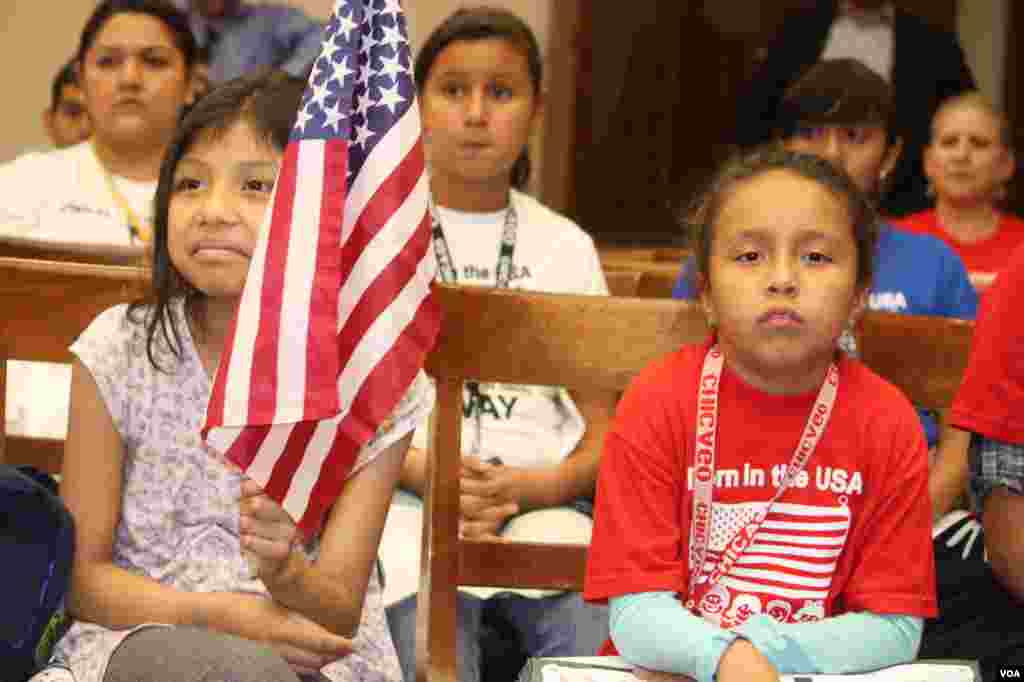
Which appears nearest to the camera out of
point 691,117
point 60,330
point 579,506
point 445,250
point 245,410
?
point 245,410

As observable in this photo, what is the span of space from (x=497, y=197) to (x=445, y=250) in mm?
236

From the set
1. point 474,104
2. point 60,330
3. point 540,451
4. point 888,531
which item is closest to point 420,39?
point 474,104

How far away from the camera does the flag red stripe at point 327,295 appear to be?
7.65 ft

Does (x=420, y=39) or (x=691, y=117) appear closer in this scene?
(x=420, y=39)

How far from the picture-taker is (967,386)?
2631 millimetres

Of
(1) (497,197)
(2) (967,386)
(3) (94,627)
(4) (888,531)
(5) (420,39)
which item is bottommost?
(3) (94,627)

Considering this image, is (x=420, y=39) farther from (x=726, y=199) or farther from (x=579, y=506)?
(x=726, y=199)

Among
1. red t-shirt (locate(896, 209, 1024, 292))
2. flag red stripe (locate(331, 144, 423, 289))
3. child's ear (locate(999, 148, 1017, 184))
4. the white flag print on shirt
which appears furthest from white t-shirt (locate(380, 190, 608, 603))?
child's ear (locate(999, 148, 1017, 184))

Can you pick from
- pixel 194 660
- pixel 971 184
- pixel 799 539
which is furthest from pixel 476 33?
pixel 971 184

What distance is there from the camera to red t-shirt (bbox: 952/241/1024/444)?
258 cm

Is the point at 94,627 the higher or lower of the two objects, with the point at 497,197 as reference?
lower

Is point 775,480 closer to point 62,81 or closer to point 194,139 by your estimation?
point 194,139

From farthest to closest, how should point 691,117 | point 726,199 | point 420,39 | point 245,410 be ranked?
point 691,117 < point 420,39 < point 726,199 < point 245,410

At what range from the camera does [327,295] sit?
2369 millimetres
